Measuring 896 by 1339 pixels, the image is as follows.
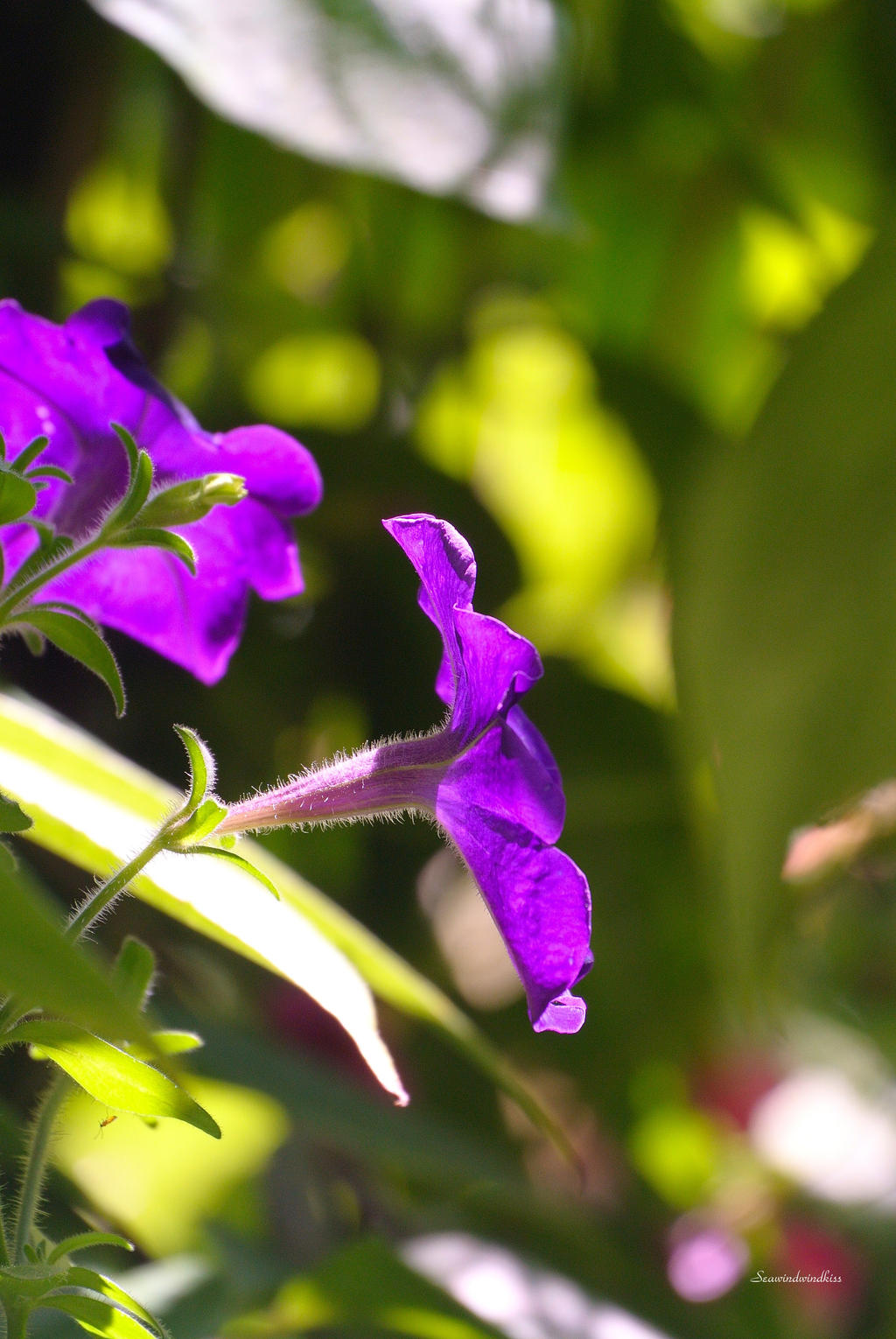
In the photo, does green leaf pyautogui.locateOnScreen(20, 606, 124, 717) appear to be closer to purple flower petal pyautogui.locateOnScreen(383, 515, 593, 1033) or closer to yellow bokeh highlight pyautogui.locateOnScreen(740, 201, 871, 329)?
purple flower petal pyautogui.locateOnScreen(383, 515, 593, 1033)

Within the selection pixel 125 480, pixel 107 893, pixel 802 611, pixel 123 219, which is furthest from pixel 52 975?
pixel 123 219

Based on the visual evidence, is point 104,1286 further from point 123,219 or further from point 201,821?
point 123,219

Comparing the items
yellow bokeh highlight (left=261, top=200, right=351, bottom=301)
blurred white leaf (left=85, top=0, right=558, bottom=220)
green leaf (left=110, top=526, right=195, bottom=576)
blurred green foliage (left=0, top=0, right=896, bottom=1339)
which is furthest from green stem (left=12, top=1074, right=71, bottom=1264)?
yellow bokeh highlight (left=261, top=200, right=351, bottom=301)

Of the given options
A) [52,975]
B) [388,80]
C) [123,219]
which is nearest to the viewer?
[52,975]

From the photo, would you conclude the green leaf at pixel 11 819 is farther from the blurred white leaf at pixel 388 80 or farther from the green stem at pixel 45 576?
the blurred white leaf at pixel 388 80

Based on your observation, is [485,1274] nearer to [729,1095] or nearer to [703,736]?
[703,736]

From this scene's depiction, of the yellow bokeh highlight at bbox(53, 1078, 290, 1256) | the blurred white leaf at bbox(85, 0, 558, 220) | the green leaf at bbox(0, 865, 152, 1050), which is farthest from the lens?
the yellow bokeh highlight at bbox(53, 1078, 290, 1256)
